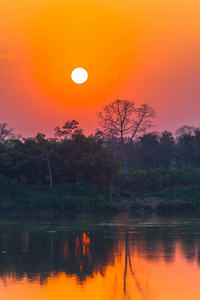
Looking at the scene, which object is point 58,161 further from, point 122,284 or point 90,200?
point 122,284

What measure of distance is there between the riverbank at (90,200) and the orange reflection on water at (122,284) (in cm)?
3488

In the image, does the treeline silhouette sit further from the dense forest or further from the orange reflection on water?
the orange reflection on water

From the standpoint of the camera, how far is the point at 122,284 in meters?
19.1

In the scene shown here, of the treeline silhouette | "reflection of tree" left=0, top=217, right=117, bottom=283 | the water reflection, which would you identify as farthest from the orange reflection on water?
the treeline silhouette

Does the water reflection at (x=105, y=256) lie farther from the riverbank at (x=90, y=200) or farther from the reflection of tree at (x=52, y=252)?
the riverbank at (x=90, y=200)

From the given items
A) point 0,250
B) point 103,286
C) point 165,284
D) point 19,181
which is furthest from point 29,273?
point 19,181

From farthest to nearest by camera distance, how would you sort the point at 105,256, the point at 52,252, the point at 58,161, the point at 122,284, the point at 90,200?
the point at 58,161, the point at 90,200, the point at 52,252, the point at 105,256, the point at 122,284

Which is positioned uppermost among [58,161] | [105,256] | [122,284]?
[58,161]

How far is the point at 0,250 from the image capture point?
28.8 metres

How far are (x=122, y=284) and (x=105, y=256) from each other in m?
7.02

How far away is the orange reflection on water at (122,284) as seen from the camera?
17156 millimetres

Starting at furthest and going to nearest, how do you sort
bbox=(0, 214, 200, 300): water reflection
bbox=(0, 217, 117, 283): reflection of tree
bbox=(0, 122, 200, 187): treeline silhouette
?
bbox=(0, 122, 200, 187): treeline silhouette, bbox=(0, 217, 117, 283): reflection of tree, bbox=(0, 214, 200, 300): water reflection

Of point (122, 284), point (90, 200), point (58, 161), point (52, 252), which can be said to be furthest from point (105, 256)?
point (58, 161)

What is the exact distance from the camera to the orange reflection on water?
675 inches
